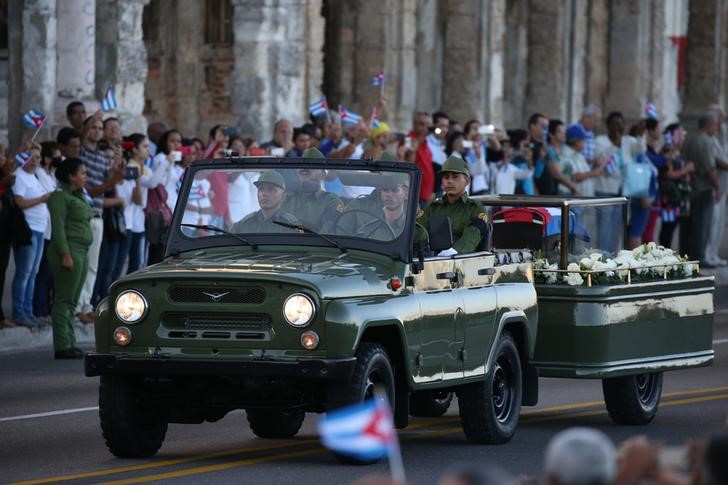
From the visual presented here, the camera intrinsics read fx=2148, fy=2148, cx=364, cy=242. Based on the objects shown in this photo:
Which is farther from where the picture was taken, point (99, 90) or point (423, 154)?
point (99, 90)

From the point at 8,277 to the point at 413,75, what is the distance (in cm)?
1568

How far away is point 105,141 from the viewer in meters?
20.4

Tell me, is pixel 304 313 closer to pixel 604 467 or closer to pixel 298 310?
pixel 298 310

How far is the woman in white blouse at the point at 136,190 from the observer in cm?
2062

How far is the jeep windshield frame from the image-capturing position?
12273 millimetres

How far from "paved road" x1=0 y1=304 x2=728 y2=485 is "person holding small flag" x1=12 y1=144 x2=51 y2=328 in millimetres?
2053

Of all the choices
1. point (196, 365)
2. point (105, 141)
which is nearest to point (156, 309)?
point (196, 365)

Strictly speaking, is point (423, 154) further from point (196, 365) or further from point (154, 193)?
point (196, 365)

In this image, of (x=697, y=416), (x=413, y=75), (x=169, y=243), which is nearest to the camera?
(x=169, y=243)

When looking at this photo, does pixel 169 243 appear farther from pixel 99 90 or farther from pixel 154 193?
pixel 99 90

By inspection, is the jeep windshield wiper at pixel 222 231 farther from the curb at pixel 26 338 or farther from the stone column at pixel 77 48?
the stone column at pixel 77 48

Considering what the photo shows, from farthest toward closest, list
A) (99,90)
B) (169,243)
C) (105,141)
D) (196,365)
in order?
1. (99,90)
2. (105,141)
3. (169,243)
4. (196,365)

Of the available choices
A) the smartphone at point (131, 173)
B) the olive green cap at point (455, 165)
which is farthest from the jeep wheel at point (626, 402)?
the smartphone at point (131, 173)

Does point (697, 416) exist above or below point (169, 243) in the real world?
below
